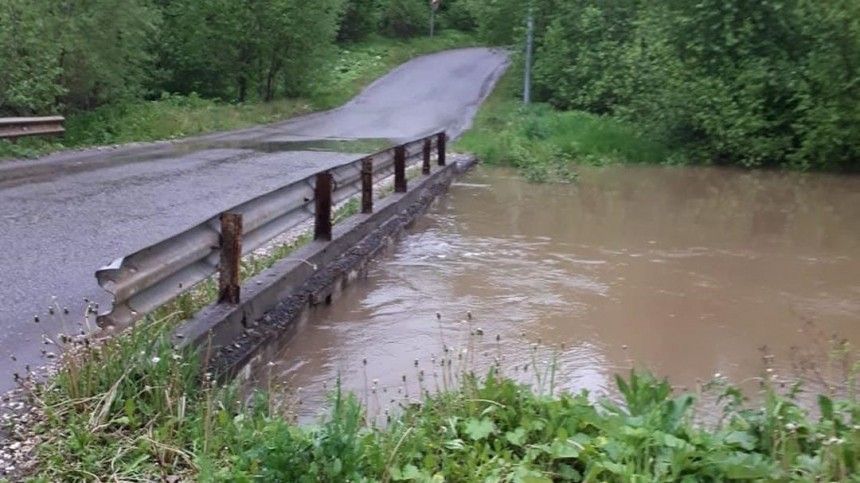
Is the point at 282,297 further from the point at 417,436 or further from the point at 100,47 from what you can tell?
the point at 100,47

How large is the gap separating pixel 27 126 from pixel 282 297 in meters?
12.5

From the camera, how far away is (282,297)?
7.51 m

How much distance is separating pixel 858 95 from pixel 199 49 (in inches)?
915

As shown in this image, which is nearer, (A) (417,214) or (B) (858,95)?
(A) (417,214)

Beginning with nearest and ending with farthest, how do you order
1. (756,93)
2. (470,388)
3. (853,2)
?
(470,388) < (853,2) < (756,93)

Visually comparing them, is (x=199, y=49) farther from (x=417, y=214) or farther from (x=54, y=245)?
(x=54, y=245)

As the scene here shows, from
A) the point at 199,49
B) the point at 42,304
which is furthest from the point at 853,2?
the point at 199,49

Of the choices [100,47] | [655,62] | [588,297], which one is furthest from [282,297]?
[100,47]

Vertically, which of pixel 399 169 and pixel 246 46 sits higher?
pixel 246 46

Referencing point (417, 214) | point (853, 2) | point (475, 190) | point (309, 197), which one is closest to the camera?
point (309, 197)

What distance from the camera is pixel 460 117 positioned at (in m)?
33.4

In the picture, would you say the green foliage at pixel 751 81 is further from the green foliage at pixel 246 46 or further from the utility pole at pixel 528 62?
the green foliage at pixel 246 46

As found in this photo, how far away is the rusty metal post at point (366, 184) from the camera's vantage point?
10.9 metres

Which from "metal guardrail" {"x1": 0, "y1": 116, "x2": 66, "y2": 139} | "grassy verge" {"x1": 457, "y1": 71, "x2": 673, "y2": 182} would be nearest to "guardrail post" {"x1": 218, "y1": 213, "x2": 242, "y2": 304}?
"metal guardrail" {"x1": 0, "y1": 116, "x2": 66, "y2": 139}
